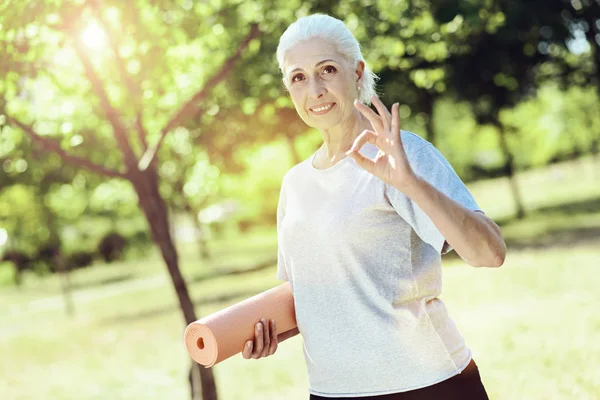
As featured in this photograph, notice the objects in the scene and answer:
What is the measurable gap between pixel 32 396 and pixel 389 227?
9.81 meters

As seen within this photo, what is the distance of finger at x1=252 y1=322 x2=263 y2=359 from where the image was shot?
2.91m

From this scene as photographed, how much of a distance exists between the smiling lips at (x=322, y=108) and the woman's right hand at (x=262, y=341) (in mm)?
753

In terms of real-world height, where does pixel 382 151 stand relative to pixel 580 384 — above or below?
above

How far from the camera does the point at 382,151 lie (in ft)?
7.44

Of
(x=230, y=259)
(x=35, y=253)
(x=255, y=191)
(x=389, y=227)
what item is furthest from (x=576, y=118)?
(x=389, y=227)

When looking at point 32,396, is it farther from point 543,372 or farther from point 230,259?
point 230,259

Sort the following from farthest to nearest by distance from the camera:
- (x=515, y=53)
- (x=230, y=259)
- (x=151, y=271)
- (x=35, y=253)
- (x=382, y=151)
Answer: (x=35, y=253)
(x=151, y=271)
(x=230, y=259)
(x=515, y=53)
(x=382, y=151)

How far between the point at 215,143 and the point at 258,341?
1197 centimetres

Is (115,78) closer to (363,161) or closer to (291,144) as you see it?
(363,161)

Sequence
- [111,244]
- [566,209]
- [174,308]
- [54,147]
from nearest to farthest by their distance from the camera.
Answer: [54,147]
[174,308]
[566,209]
[111,244]

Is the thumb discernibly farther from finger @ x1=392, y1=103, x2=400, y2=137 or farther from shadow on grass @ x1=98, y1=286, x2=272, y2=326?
shadow on grass @ x1=98, y1=286, x2=272, y2=326

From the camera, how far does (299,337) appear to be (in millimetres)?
12445

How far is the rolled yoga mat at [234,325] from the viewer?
2850 mm

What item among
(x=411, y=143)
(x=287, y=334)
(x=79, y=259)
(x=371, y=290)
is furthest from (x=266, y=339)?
(x=79, y=259)
